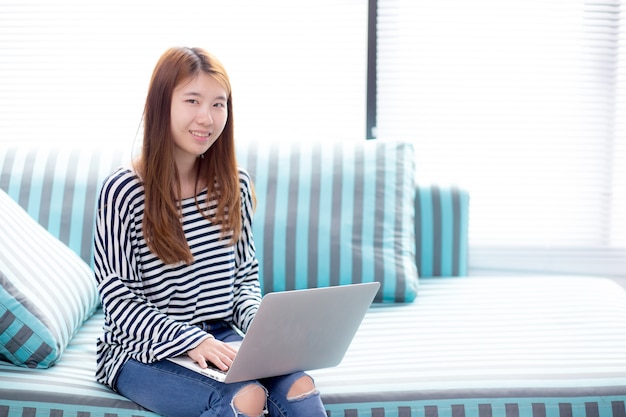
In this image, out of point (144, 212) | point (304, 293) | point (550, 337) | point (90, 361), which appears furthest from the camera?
point (550, 337)

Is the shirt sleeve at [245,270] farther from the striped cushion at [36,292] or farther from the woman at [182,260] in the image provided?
the striped cushion at [36,292]

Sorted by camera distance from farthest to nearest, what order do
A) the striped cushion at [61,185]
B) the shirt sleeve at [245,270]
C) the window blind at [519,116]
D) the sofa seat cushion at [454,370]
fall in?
the window blind at [519,116] < the striped cushion at [61,185] < the shirt sleeve at [245,270] < the sofa seat cushion at [454,370]

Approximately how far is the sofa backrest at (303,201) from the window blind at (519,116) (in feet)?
1.83

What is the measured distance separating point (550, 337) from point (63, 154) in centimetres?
140

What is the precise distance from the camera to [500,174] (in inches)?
107

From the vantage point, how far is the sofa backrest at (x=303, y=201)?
2.04 m

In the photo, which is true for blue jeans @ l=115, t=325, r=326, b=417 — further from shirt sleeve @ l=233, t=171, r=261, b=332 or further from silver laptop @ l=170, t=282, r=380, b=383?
shirt sleeve @ l=233, t=171, r=261, b=332

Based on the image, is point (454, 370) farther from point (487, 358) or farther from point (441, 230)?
point (441, 230)

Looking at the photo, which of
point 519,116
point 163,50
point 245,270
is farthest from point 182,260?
point 519,116

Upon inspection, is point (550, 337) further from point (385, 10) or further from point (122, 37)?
point (122, 37)

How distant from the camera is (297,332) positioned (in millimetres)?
1320

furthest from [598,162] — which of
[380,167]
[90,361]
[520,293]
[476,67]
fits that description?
[90,361]

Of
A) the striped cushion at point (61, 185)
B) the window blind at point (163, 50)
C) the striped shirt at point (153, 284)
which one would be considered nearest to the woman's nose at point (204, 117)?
the striped shirt at point (153, 284)

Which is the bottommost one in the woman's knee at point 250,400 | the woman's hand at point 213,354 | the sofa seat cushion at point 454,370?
the sofa seat cushion at point 454,370
